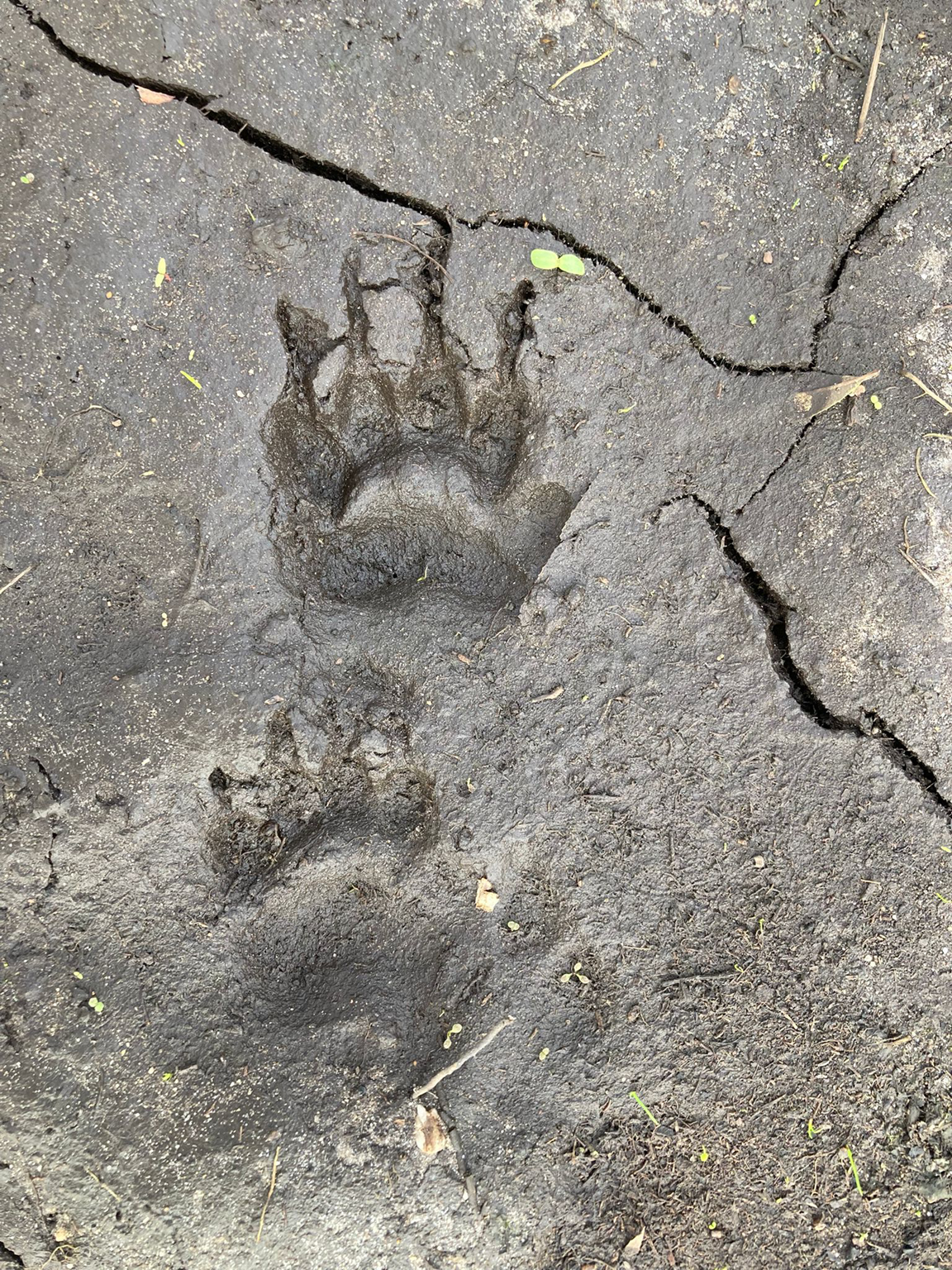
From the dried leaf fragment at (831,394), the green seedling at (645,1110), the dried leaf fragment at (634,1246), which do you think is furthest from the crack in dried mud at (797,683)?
the dried leaf fragment at (634,1246)

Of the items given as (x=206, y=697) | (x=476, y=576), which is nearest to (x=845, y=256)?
(x=476, y=576)

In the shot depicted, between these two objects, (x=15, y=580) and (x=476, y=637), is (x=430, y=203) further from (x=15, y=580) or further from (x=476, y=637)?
(x=15, y=580)

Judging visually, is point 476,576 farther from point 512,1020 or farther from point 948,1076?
point 948,1076

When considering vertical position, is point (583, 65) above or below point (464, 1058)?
above

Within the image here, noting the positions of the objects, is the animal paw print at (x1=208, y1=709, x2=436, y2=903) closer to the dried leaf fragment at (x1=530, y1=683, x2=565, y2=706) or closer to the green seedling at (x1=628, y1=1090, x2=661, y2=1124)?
the dried leaf fragment at (x1=530, y1=683, x2=565, y2=706)

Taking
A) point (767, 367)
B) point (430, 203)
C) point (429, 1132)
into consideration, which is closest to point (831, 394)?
point (767, 367)

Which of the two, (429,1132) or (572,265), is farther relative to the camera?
(572,265)
